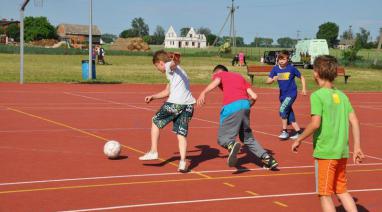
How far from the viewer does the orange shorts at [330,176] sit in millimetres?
5586

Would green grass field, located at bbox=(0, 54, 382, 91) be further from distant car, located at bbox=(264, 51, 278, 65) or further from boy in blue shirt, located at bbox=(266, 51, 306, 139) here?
boy in blue shirt, located at bbox=(266, 51, 306, 139)

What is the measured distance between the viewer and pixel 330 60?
565cm

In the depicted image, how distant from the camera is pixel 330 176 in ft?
18.4

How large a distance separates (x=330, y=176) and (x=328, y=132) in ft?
1.40

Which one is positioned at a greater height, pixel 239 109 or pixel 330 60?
pixel 330 60

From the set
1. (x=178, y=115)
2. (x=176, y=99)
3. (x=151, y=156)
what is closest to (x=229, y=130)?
(x=178, y=115)

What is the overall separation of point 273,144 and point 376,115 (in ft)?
26.3

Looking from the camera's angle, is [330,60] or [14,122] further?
[14,122]

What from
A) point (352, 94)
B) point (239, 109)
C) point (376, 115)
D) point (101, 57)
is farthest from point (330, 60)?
point (101, 57)

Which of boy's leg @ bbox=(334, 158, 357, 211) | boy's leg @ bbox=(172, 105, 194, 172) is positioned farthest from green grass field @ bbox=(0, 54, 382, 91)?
boy's leg @ bbox=(334, 158, 357, 211)

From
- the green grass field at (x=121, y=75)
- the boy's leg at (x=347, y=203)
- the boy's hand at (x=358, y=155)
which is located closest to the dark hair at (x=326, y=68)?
the boy's hand at (x=358, y=155)

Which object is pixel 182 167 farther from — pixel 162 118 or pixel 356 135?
pixel 356 135

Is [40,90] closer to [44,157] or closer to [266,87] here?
[266,87]

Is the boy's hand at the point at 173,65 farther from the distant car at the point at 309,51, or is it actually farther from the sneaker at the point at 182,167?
the distant car at the point at 309,51
